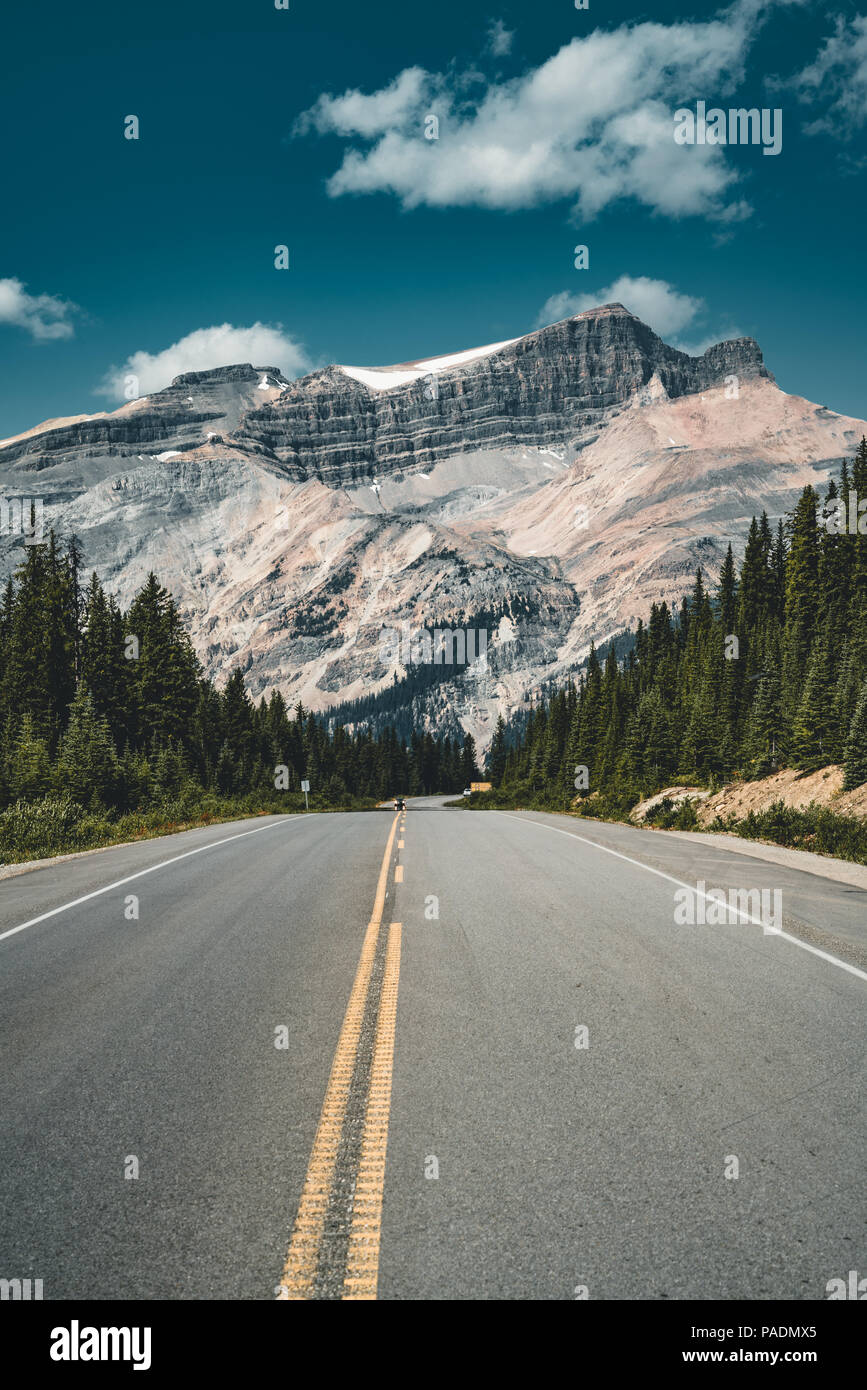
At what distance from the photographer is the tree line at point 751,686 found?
108 ft

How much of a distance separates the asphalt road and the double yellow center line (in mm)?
15

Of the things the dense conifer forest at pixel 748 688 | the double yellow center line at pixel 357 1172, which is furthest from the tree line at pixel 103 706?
the double yellow center line at pixel 357 1172

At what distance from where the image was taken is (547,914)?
9.84 meters

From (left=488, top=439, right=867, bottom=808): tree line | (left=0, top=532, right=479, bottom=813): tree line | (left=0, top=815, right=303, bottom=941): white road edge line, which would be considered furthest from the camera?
(left=0, top=532, right=479, bottom=813): tree line

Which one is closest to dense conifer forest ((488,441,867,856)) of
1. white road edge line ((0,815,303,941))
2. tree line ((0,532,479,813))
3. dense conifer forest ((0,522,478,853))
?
white road edge line ((0,815,303,941))

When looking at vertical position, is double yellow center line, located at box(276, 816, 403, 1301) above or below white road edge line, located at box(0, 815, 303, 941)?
above

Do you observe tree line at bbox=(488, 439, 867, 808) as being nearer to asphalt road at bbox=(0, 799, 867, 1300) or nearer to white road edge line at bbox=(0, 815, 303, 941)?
white road edge line at bbox=(0, 815, 303, 941)

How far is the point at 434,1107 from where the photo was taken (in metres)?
4.47

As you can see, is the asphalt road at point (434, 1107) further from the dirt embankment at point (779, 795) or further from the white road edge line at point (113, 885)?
the dirt embankment at point (779, 795)

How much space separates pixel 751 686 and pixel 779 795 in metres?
24.8

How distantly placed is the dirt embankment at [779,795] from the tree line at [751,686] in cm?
76

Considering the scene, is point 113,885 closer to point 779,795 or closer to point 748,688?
point 779,795

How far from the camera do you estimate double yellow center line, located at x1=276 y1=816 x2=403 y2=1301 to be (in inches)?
121

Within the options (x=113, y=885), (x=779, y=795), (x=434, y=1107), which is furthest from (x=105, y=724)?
(x=434, y=1107)
